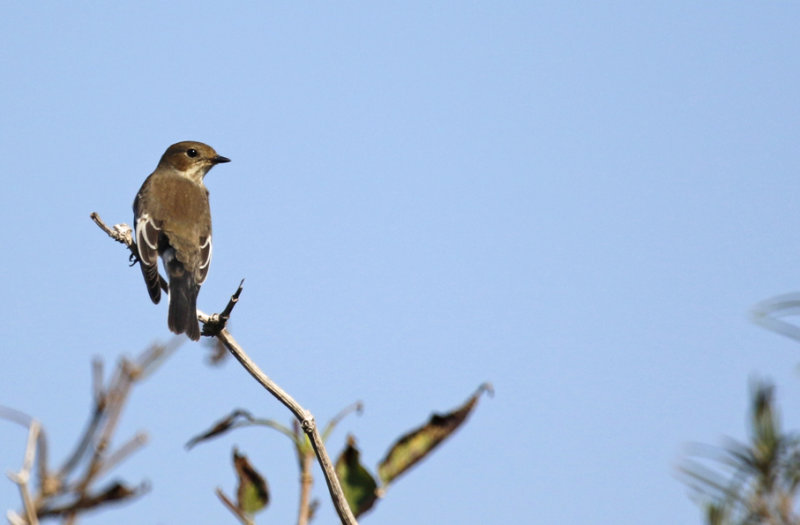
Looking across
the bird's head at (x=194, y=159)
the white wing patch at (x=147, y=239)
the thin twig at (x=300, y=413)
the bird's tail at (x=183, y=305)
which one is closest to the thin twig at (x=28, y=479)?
the thin twig at (x=300, y=413)

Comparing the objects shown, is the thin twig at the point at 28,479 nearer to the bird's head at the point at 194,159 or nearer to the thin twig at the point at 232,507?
the thin twig at the point at 232,507

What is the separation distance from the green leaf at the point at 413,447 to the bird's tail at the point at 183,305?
3611 millimetres

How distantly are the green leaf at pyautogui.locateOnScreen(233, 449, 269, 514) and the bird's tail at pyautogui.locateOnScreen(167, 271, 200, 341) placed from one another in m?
3.35

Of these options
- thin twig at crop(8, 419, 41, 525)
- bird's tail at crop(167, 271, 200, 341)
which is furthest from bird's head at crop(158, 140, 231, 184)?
thin twig at crop(8, 419, 41, 525)

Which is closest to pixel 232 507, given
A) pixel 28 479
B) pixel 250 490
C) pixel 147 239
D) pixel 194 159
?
pixel 250 490

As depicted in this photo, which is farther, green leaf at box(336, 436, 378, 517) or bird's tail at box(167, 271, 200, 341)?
bird's tail at box(167, 271, 200, 341)

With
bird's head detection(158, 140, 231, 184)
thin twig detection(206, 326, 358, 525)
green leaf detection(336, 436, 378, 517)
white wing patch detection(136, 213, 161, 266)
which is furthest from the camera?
bird's head detection(158, 140, 231, 184)

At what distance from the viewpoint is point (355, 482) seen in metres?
2.94

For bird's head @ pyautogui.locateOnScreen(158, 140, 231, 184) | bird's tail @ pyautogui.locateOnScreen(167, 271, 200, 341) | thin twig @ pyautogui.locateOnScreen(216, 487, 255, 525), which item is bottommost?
thin twig @ pyautogui.locateOnScreen(216, 487, 255, 525)

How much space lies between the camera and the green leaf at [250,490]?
2.98 meters

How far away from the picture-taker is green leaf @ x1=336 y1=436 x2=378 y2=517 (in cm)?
291

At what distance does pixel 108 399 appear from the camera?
1.59 meters

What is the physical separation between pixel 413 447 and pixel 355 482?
202mm

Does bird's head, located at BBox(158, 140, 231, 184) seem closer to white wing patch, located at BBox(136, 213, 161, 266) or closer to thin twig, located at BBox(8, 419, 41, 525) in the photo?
white wing patch, located at BBox(136, 213, 161, 266)
